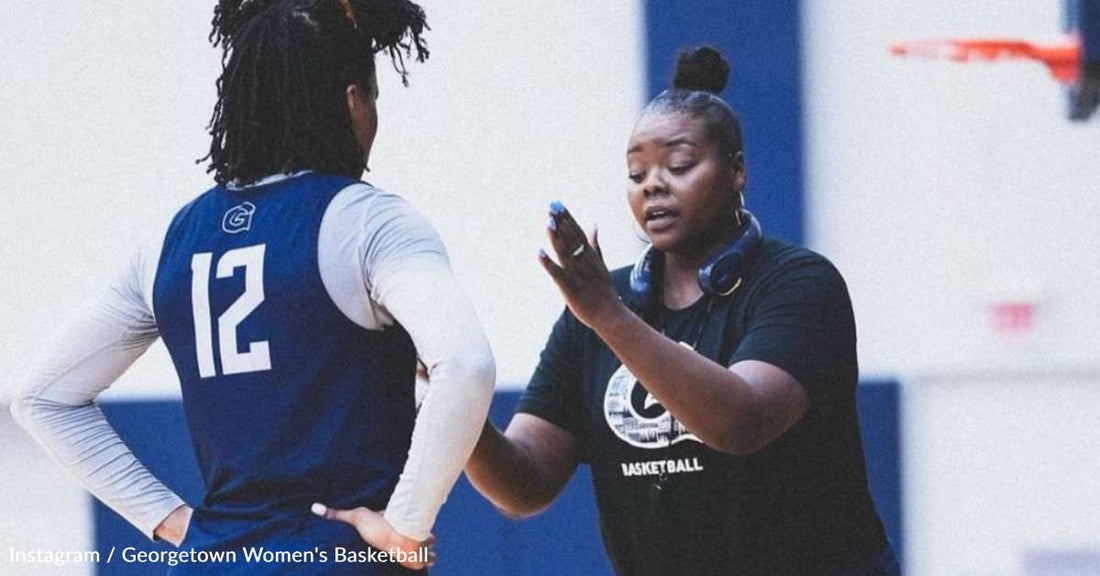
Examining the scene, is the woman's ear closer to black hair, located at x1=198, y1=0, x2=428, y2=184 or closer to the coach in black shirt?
the coach in black shirt

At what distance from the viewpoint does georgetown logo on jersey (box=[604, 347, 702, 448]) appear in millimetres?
3104

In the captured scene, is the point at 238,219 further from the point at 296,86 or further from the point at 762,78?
the point at 762,78

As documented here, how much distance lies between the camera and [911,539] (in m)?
5.16

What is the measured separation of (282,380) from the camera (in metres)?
2.72

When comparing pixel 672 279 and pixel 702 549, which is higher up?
pixel 672 279

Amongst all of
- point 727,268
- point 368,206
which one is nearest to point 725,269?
point 727,268

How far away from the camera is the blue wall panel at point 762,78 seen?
512cm

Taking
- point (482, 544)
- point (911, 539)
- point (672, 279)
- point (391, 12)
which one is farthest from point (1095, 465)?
point (391, 12)

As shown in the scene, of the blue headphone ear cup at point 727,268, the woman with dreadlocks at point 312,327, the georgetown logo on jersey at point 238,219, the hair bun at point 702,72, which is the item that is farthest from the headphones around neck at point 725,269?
the georgetown logo on jersey at point 238,219

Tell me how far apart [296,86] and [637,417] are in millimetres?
841

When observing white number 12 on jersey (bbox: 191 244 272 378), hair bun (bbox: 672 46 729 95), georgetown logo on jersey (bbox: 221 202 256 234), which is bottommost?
white number 12 on jersey (bbox: 191 244 272 378)

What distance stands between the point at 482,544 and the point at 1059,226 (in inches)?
74.8

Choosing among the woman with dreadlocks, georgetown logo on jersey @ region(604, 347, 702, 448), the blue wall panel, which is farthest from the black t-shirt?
the blue wall panel

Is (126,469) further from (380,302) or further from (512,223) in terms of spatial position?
(512,223)
